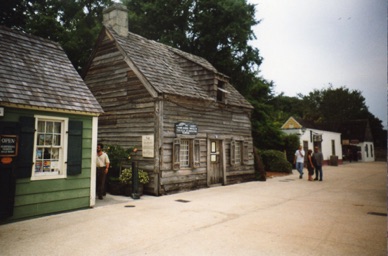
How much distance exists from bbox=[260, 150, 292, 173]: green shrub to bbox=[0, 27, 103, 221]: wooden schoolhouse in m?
15.3

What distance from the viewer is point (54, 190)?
771 cm

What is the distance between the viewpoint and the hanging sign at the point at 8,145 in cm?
655

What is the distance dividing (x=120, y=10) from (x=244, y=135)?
9.69 m

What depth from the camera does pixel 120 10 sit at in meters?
13.7

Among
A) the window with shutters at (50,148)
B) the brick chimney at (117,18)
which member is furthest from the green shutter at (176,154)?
the brick chimney at (117,18)

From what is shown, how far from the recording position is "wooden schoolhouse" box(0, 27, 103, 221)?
268 inches

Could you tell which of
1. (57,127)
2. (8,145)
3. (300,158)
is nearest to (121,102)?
(57,127)

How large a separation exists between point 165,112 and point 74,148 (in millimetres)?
4187

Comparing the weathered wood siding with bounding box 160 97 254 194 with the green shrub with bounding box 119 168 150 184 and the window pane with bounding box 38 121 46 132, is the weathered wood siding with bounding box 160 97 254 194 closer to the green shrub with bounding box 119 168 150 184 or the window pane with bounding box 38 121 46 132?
the green shrub with bounding box 119 168 150 184

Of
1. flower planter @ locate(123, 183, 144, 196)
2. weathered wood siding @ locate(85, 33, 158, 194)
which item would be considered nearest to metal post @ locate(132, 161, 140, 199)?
flower planter @ locate(123, 183, 144, 196)

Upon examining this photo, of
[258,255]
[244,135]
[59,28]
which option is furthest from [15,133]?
[59,28]

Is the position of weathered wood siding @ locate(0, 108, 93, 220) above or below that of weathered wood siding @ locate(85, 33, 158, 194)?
below

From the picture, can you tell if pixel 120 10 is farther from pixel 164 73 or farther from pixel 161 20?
pixel 161 20

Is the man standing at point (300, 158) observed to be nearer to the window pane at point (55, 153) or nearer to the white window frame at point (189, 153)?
the white window frame at point (189, 153)
